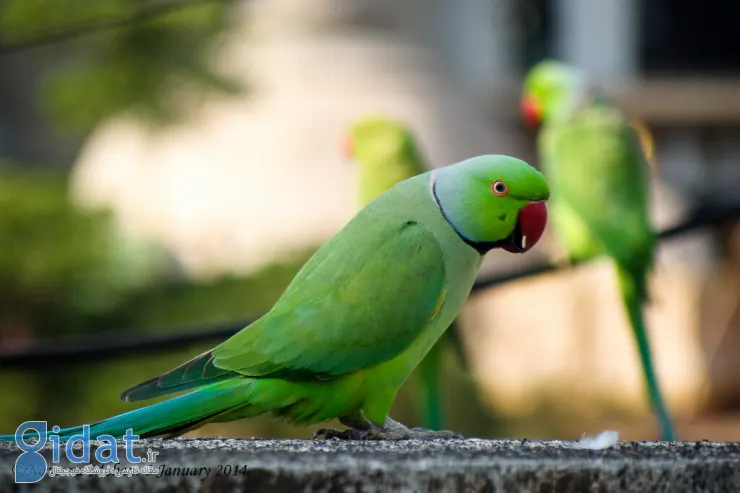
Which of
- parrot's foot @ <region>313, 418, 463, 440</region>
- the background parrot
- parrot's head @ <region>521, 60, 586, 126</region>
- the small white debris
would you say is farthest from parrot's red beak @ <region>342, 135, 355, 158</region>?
the small white debris

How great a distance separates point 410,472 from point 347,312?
0.41 meters

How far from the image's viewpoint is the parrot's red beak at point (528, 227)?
1.64 metres

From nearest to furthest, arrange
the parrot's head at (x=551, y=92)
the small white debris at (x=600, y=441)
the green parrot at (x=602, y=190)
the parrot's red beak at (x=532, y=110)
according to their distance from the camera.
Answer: the small white debris at (x=600, y=441) → the green parrot at (x=602, y=190) → the parrot's head at (x=551, y=92) → the parrot's red beak at (x=532, y=110)

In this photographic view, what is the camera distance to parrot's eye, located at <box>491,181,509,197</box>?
1.63 meters

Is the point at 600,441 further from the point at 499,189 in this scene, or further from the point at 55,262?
the point at 55,262

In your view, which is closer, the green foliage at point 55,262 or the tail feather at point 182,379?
the tail feather at point 182,379

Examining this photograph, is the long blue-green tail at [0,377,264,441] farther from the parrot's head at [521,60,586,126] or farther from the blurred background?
the blurred background

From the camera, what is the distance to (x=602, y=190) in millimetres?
2969

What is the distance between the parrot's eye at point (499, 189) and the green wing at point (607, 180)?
4.34ft

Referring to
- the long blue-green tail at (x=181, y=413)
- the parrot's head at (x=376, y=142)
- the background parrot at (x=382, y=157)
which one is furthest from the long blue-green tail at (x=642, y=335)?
the long blue-green tail at (x=181, y=413)

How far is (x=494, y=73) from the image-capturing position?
6.63 m

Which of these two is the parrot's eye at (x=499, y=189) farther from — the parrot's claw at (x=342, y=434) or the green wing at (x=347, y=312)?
the parrot's claw at (x=342, y=434)

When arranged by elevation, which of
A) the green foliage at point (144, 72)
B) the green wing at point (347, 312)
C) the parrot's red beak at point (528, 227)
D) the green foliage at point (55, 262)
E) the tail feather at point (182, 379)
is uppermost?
the green foliage at point (144, 72)

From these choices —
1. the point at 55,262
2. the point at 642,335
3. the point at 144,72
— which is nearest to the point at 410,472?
the point at 642,335
